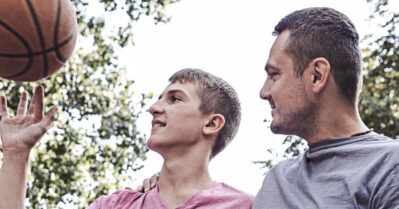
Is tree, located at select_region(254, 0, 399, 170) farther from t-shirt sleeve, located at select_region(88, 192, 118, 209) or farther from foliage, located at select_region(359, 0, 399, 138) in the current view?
t-shirt sleeve, located at select_region(88, 192, 118, 209)

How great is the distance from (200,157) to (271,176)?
3.85ft

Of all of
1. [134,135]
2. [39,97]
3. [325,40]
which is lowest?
[134,135]

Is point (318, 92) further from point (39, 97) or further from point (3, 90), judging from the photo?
point (3, 90)

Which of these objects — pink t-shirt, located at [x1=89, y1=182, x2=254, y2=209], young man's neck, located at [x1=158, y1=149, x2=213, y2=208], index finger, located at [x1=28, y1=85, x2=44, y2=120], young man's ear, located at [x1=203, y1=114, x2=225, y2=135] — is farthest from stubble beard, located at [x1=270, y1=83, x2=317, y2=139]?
index finger, located at [x1=28, y1=85, x2=44, y2=120]

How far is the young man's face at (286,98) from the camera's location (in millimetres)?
2510

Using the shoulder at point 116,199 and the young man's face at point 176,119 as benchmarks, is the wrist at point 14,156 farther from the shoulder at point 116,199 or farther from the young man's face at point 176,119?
the young man's face at point 176,119

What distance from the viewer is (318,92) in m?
2.50

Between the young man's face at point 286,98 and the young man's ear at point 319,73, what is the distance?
0.06 m

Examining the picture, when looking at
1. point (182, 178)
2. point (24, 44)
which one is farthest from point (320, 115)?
point (24, 44)

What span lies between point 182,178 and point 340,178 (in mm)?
1619

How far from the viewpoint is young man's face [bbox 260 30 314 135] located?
8.23 feet

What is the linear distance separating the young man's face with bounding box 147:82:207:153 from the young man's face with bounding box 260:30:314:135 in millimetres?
1148

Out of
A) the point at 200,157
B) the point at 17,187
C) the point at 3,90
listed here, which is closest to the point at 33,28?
the point at 17,187

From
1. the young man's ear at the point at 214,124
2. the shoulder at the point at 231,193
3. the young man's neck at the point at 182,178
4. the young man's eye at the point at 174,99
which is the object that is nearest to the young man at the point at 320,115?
the shoulder at the point at 231,193
